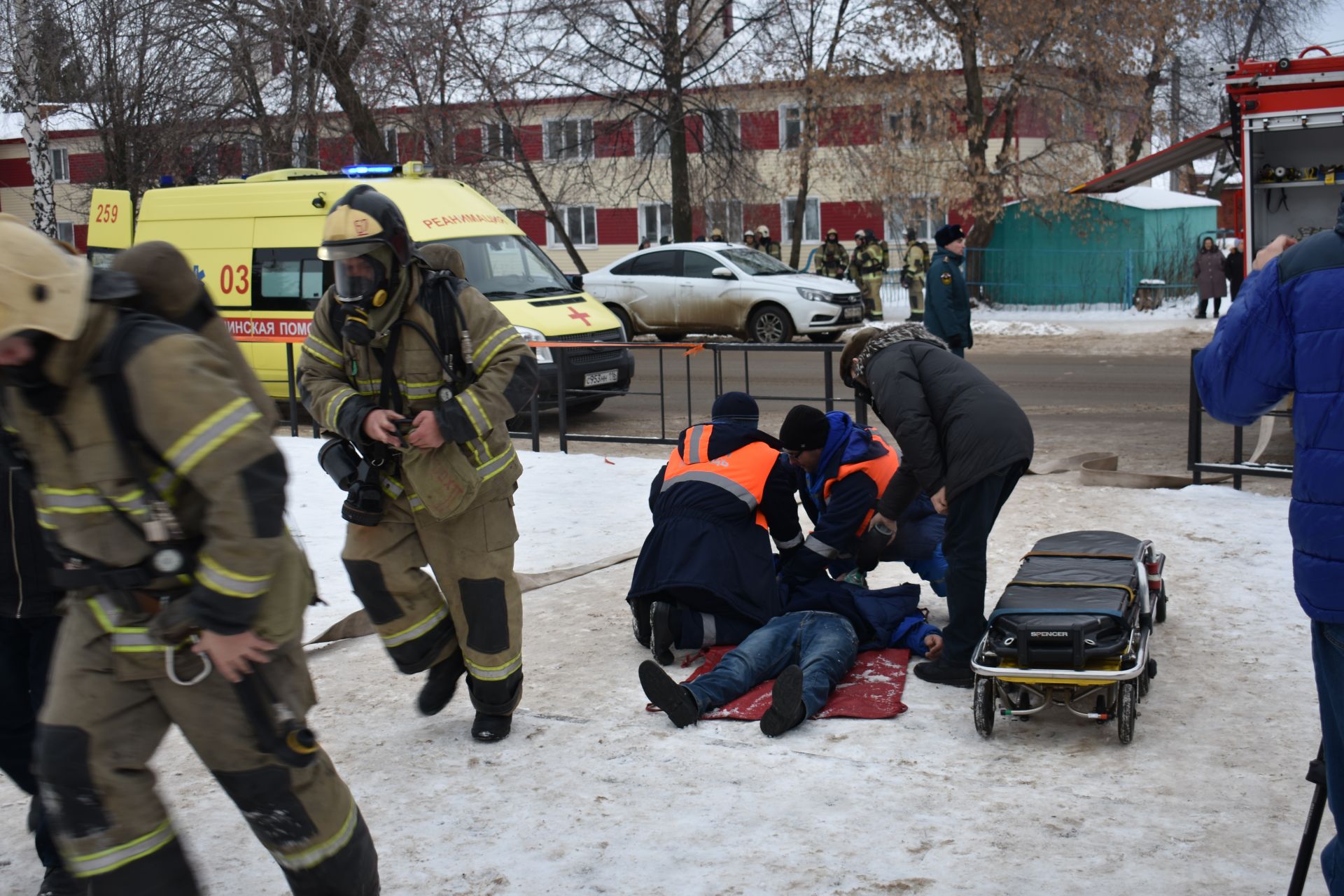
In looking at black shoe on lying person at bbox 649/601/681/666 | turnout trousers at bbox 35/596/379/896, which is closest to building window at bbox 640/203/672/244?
black shoe on lying person at bbox 649/601/681/666

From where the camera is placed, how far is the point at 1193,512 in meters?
7.58

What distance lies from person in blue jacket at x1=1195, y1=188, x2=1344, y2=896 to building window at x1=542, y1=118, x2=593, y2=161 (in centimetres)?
2524

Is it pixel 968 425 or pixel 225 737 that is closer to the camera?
pixel 225 737

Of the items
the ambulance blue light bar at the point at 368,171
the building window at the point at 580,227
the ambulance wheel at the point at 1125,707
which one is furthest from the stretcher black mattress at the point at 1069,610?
the building window at the point at 580,227

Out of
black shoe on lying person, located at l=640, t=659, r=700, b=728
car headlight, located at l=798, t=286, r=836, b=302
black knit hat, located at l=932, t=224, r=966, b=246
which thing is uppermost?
Answer: black knit hat, located at l=932, t=224, r=966, b=246

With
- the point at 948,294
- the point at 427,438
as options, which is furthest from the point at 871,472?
the point at 948,294

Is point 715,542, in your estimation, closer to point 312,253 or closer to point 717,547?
point 717,547

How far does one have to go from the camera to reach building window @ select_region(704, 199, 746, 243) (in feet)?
109

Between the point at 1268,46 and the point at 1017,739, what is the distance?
160ft

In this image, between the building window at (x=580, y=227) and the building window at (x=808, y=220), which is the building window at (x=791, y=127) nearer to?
the building window at (x=808, y=220)

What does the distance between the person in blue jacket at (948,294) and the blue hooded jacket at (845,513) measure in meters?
6.18

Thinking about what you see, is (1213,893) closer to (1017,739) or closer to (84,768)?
(1017,739)

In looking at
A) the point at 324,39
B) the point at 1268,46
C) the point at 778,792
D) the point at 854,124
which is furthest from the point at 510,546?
the point at 1268,46

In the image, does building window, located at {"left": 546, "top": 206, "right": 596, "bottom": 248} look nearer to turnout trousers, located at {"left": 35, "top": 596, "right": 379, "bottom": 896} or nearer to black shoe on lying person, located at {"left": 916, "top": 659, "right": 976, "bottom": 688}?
black shoe on lying person, located at {"left": 916, "top": 659, "right": 976, "bottom": 688}
